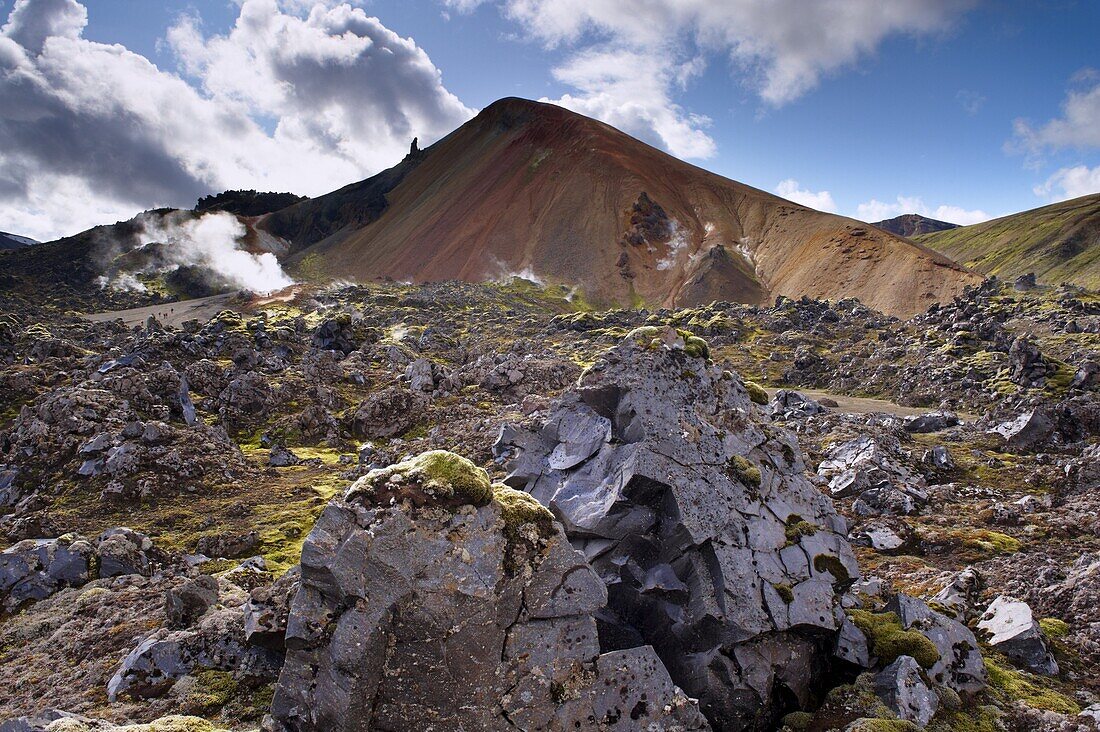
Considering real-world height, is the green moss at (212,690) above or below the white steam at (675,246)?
below

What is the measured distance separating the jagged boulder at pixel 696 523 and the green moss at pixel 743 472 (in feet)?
0.11

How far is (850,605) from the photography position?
1212cm

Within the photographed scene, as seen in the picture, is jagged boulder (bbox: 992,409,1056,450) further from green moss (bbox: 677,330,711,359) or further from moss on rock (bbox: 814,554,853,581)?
green moss (bbox: 677,330,711,359)

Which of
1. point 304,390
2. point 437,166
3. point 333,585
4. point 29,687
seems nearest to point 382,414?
point 304,390

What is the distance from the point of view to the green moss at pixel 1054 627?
1238 centimetres

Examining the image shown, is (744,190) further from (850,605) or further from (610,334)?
(850,605)

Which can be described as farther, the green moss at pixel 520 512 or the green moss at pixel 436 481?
the green moss at pixel 520 512

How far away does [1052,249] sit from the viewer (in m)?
159

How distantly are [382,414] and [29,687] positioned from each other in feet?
73.0

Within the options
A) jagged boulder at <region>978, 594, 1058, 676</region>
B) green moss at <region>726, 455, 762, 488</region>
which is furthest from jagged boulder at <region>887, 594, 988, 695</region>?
green moss at <region>726, 455, 762, 488</region>

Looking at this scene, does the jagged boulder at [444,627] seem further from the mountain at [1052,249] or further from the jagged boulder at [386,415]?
the mountain at [1052,249]

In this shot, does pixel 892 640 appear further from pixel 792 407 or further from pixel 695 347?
pixel 792 407

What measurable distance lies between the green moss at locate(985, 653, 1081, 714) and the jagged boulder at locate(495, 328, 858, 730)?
10.0ft

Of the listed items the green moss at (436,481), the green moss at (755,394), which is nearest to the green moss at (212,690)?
the green moss at (436,481)
